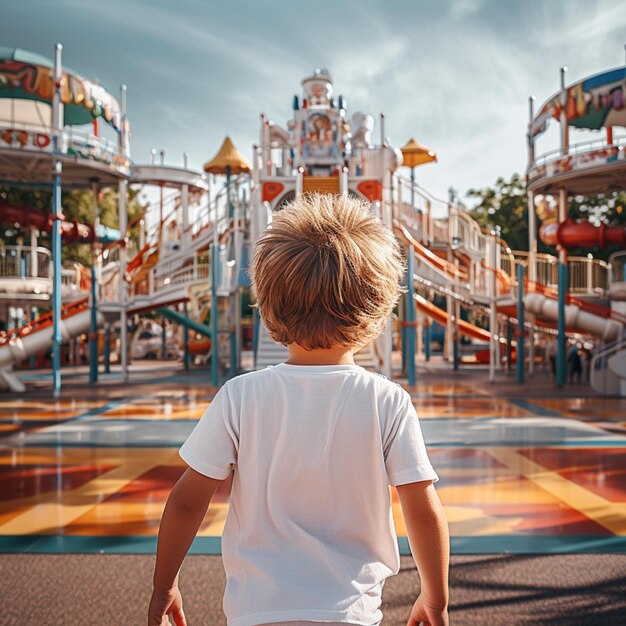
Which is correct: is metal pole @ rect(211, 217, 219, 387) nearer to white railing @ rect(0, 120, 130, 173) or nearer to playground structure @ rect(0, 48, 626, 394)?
playground structure @ rect(0, 48, 626, 394)

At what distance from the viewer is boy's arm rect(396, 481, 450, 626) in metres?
1.70

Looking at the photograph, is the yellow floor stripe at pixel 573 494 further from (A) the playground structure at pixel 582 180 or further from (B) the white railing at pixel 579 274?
(B) the white railing at pixel 579 274

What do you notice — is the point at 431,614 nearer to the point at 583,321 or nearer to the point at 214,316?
the point at 214,316

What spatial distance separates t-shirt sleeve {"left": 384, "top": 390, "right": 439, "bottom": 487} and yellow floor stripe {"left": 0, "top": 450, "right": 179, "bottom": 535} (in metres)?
4.68

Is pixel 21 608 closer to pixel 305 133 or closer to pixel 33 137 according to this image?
pixel 33 137

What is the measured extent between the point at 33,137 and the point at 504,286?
1370 cm

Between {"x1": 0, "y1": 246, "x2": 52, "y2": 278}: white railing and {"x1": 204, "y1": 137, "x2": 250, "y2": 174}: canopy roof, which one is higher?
{"x1": 204, "y1": 137, "x2": 250, "y2": 174}: canopy roof

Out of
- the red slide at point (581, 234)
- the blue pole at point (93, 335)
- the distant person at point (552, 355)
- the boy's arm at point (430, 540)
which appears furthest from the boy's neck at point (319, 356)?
the distant person at point (552, 355)

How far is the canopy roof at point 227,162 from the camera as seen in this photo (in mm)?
30812

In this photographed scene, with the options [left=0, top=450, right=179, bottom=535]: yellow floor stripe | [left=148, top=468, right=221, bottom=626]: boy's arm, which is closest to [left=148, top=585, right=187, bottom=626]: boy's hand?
[left=148, top=468, right=221, bottom=626]: boy's arm

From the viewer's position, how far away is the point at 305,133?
75.5ft

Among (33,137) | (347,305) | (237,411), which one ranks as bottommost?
(237,411)

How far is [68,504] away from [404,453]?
217 inches

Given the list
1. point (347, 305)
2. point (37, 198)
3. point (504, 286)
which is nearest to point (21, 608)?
point (347, 305)
